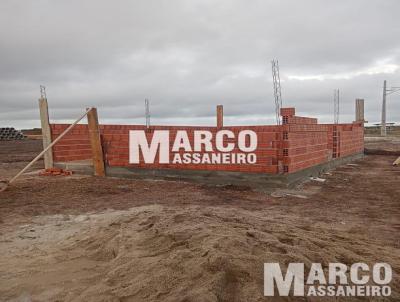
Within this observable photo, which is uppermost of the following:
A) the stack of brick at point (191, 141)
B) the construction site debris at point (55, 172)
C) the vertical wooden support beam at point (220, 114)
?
the vertical wooden support beam at point (220, 114)

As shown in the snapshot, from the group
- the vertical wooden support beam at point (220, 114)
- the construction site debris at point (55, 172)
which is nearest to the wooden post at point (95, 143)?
the construction site debris at point (55, 172)

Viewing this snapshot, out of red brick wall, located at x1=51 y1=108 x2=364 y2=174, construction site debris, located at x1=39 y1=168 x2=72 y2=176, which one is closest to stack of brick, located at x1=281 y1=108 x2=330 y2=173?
red brick wall, located at x1=51 y1=108 x2=364 y2=174

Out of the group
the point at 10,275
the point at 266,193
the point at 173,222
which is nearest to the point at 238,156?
the point at 266,193

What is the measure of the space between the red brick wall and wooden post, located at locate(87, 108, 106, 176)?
0.70 ft

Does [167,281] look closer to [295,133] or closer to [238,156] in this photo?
[238,156]

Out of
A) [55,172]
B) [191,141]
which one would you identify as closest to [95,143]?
[55,172]

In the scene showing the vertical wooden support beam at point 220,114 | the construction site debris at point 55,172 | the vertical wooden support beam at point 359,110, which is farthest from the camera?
the vertical wooden support beam at point 359,110

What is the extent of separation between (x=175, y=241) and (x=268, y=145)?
15.3ft

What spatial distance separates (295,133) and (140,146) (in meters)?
4.10

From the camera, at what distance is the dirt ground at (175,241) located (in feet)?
8.86

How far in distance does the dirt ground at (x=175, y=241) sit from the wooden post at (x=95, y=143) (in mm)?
2303

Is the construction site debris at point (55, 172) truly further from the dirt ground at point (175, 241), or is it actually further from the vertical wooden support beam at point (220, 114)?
the vertical wooden support beam at point (220, 114)

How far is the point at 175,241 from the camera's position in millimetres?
3564

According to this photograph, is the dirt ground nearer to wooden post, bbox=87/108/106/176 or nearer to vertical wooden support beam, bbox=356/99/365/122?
wooden post, bbox=87/108/106/176
